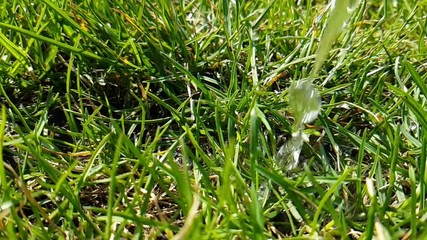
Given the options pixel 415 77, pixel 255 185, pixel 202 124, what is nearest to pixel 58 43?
pixel 202 124

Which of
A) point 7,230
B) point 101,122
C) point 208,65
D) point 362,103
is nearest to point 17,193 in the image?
point 7,230

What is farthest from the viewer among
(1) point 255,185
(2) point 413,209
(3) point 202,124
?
(3) point 202,124

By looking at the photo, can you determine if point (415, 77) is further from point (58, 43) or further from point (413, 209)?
point (58, 43)

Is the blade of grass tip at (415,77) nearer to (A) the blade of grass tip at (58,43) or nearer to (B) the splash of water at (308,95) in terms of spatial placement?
(B) the splash of water at (308,95)

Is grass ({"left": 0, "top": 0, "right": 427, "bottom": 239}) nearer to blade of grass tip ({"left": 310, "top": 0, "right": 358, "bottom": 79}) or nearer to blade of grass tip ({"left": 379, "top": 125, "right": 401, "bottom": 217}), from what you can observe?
blade of grass tip ({"left": 379, "top": 125, "right": 401, "bottom": 217})

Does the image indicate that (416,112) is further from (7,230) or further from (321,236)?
(7,230)

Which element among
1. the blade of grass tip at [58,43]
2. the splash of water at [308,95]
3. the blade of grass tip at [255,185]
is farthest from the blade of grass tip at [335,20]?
the blade of grass tip at [58,43]

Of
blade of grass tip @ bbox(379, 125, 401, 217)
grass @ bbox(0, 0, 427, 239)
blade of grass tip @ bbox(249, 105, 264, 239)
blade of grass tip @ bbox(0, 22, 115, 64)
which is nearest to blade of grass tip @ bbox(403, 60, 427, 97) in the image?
grass @ bbox(0, 0, 427, 239)

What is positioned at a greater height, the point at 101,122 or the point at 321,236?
the point at 101,122
